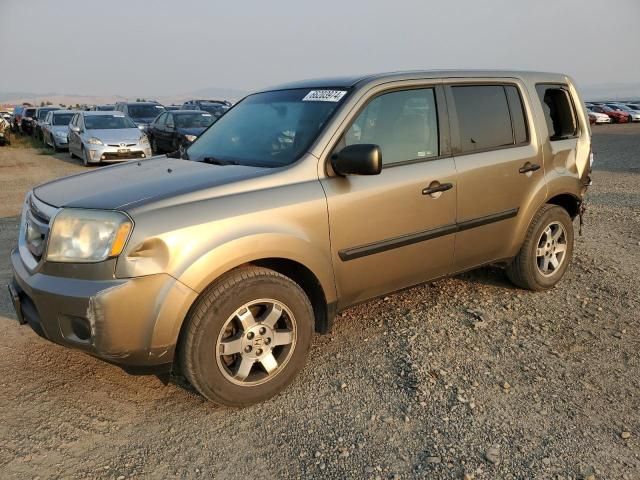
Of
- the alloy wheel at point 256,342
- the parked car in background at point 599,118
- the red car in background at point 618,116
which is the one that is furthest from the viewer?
the red car in background at point 618,116

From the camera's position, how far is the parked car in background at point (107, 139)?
1381cm

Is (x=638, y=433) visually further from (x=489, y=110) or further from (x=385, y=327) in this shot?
(x=489, y=110)

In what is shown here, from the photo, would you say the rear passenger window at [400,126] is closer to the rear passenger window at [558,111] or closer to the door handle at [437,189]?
the door handle at [437,189]

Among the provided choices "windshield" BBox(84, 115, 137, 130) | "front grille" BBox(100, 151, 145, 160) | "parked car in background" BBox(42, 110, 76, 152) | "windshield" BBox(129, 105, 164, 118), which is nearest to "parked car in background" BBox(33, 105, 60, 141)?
"parked car in background" BBox(42, 110, 76, 152)

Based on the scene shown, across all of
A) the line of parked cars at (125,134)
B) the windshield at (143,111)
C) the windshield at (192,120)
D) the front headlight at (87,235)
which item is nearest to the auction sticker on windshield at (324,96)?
the front headlight at (87,235)

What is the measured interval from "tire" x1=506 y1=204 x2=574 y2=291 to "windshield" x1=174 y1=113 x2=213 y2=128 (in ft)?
39.6

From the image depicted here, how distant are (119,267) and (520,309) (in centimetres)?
313

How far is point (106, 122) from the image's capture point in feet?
49.5

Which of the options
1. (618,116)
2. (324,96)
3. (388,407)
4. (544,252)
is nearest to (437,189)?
(324,96)

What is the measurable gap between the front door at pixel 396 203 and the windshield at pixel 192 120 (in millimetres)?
12257

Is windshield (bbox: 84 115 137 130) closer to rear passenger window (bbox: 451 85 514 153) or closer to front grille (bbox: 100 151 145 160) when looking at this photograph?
front grille (bbox: 100 151 145 160)

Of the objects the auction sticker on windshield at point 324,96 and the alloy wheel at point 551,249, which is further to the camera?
the alloy wheel at point 551,249

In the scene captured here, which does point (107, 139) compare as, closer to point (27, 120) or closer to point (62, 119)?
point (62, 119)

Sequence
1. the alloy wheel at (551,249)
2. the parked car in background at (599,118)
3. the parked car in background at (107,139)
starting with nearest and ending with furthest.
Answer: the alloy wheel at (551,249)
the parked car in background at (107,139)
the parked car in background at (599,118)
